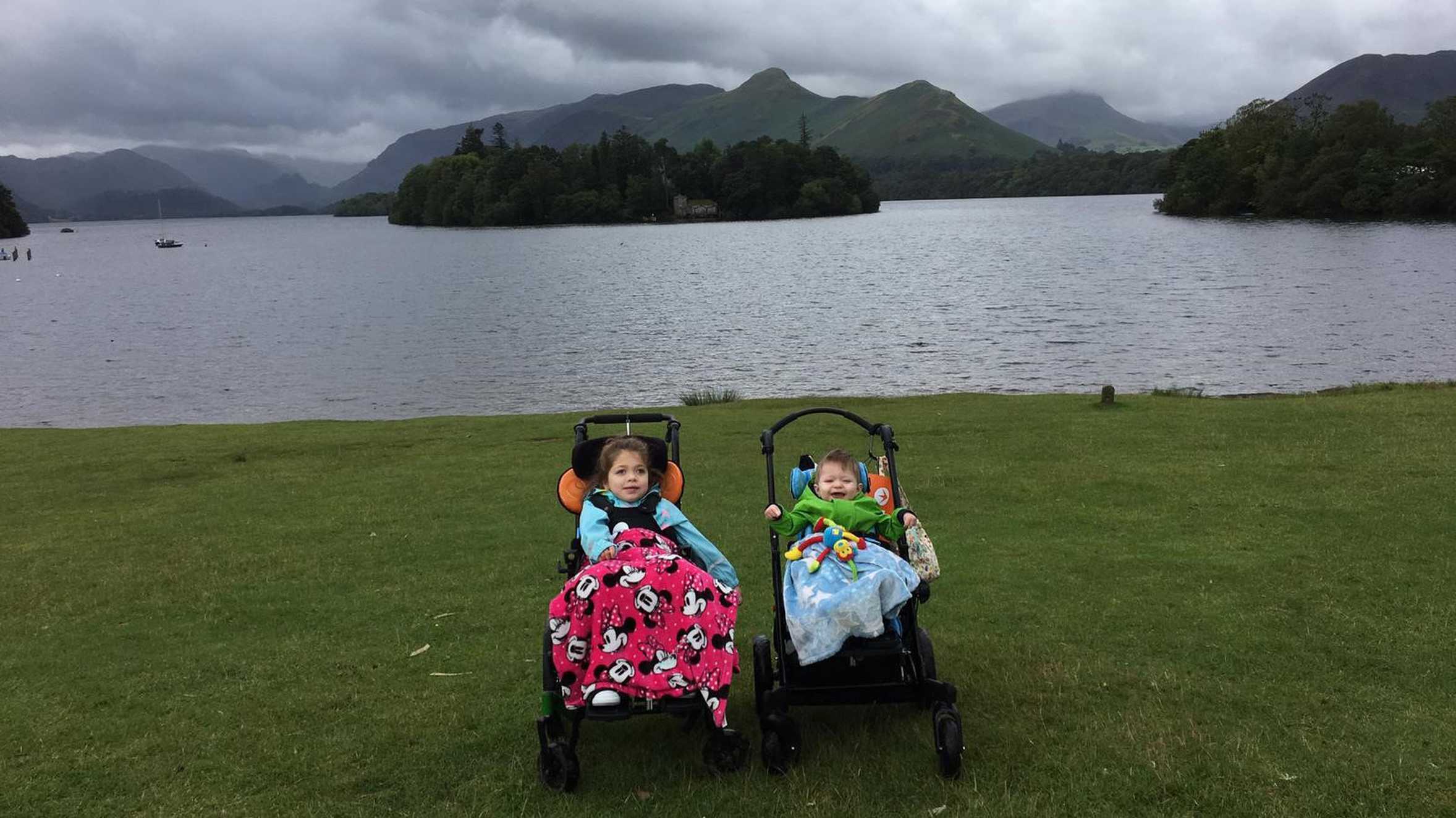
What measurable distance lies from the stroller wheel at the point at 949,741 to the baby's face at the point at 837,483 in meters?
1.54

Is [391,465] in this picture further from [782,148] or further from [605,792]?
[782,148]

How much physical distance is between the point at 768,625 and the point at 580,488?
96.2 inches

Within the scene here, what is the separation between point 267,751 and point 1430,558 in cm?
1050

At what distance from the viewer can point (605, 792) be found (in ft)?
18.4

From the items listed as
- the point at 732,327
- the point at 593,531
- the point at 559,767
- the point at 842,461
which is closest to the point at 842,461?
the point at 842,461

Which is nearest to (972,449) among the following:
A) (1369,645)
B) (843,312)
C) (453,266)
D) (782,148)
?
(1369,645)

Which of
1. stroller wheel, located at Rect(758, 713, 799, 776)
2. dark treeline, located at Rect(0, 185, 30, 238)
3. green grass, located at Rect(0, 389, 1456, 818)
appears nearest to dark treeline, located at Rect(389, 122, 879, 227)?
dark treeline, located at Rect(0, 185, 30, 238)

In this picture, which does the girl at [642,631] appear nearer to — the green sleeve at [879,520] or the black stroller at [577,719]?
the black stroller at [577,719]

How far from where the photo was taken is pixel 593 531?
6.06 meters

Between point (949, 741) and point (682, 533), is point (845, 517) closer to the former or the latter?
point (682, 533)

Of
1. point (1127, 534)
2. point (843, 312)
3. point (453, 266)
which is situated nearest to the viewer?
point (1127, 534)

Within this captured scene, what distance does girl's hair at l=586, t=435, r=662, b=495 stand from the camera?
6.51m

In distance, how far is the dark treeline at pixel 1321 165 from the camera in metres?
107

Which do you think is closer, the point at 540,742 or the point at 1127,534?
the point at 540,742
